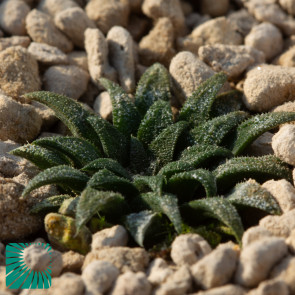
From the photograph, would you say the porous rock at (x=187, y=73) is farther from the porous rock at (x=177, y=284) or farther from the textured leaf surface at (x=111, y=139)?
the porous rock at (x=177, y=284)

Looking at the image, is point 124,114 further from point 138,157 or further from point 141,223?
point 141,223

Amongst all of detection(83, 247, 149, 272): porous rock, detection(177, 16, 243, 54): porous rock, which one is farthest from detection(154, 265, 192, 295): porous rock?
detection(177, 16, 243, 54): porous rock

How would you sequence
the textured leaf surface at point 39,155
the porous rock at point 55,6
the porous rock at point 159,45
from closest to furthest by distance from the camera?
1. the textured leaf surface at point 39,155
2. the porous rock at point 159,45
3. the porous rock at point 55,6

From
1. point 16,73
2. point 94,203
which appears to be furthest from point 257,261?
point 16,73

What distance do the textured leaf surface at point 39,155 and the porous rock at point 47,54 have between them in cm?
103

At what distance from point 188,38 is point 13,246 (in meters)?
2.22

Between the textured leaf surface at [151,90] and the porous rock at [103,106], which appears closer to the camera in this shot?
the textured leaf surface at [151,90]

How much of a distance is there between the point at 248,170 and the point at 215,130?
389 mm

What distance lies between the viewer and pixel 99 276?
2094mm

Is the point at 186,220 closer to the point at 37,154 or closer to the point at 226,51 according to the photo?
the point at 37,154

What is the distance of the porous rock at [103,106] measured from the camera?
337 cm

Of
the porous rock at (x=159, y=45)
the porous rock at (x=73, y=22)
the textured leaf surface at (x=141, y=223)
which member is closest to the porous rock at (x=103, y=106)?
the porous rock at (x=159, y=45)

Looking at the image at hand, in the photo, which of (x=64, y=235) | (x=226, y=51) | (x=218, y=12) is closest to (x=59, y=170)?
(x=64, y=235)

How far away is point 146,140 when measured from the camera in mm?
3018
